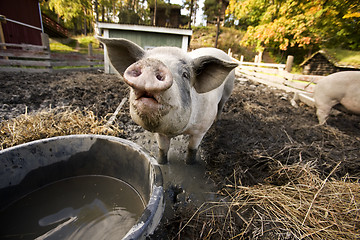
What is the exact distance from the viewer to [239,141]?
2.89 metres

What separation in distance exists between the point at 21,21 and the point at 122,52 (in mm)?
13029

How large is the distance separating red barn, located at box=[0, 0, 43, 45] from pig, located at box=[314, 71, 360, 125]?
13490 millimetres

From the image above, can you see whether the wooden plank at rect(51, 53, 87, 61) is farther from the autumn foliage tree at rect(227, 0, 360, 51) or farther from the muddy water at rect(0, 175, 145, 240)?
the autumn foliage tree at rect(227, 0, 360, 51)

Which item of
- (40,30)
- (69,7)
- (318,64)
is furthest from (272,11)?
(69,7)

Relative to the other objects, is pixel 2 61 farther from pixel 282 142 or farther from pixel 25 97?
pixel 282 142

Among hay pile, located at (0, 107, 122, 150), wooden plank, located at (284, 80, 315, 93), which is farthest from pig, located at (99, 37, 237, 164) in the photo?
wooden plank, located at (284, 80, 315, 93)

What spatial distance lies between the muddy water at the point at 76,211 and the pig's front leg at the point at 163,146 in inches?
28.8

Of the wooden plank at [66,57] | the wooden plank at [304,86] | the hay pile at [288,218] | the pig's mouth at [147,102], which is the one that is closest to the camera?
the pig's mouth at [147,102]

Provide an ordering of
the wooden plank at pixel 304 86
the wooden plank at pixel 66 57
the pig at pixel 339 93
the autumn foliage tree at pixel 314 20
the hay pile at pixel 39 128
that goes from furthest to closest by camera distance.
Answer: the wooden plank at pixel 66 57
the autumn foliage tree at pixel 314 20
the wooden plank at pixel 304 86
the pig at pixel 339 93
the hay pile at pixel 39 128

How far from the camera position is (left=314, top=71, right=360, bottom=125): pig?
3734 mm

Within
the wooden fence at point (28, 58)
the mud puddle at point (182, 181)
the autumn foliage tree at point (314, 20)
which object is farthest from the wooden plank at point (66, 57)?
the autumn foliage tree at point (314, 20)

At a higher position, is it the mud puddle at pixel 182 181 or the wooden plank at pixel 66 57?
the wooden plank at pixel 66 57

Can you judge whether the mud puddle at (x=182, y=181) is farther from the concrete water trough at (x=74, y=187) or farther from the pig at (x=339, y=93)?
the pig at (x=339, y=93)

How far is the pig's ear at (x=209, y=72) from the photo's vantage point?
5.38 ft
